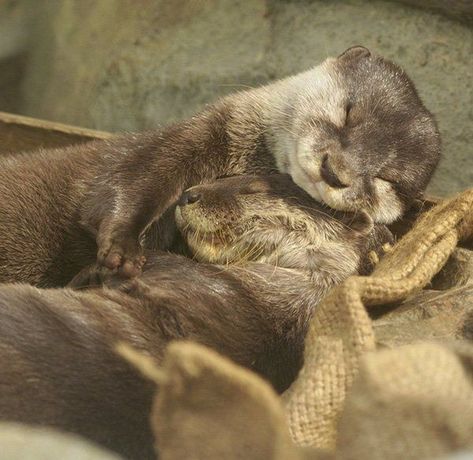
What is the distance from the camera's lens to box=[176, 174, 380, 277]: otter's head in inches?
91.8

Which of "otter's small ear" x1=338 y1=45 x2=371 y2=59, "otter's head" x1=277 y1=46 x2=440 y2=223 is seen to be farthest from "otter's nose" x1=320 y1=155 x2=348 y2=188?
"otter's small ear" x1=338 y1=45 x2=371 y2=59

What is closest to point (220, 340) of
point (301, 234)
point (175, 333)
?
point (175, 333)

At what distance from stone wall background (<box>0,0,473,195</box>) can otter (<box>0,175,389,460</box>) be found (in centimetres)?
145

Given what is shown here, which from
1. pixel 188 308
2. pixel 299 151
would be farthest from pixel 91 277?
pixel 299 151

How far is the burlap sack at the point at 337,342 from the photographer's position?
167 centimetres

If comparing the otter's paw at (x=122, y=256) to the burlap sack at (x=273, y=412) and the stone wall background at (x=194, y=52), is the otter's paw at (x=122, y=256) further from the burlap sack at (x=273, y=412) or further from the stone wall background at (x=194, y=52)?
the stone wall background at (x=194, y=52)

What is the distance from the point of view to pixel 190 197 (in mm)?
2336

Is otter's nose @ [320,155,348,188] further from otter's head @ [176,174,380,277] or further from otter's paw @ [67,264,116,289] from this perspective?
otter's paw @ [67,264,116,289]

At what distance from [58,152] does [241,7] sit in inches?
66.1

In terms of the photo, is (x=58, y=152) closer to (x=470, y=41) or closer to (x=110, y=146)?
(x=110, y=146)

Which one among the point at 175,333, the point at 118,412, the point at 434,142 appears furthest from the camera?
the point at 434,142

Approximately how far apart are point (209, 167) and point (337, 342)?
1011 mm

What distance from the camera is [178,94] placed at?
4.12 metres

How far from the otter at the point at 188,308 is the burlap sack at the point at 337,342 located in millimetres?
196
